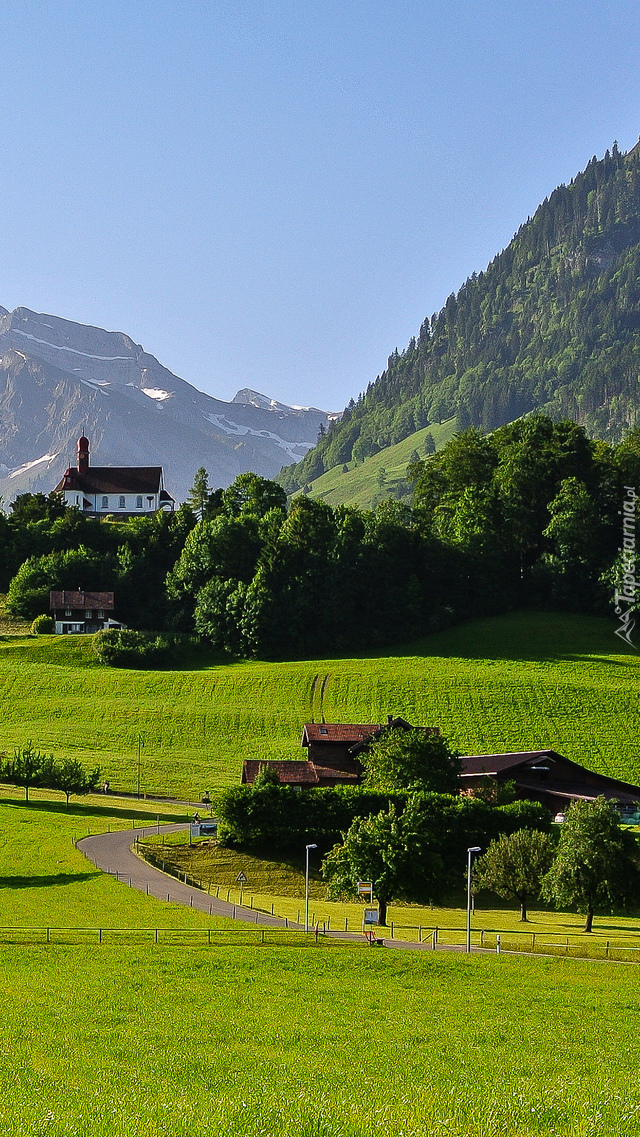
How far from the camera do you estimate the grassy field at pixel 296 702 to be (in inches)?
3807

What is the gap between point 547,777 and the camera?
8575 centimetres

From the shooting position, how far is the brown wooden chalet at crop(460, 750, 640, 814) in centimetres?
8350

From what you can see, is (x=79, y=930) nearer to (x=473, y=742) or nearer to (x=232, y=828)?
(x=232, y=828)

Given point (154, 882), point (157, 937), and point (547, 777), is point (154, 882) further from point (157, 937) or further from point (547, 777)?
point (547, 777)

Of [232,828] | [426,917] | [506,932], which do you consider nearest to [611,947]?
[506,932]

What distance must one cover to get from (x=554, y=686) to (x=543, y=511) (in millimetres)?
48800

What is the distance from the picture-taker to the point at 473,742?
98062mm

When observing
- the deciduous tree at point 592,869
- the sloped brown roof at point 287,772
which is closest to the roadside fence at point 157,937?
the deciduous tree at point 592,869

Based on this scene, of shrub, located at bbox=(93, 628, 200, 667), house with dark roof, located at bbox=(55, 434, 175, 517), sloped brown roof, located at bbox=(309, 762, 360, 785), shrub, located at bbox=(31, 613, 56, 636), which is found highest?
house with dark roof, located at bbox=(55, 434, 175, 517)

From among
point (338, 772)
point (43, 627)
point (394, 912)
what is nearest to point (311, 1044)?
point (394, 912)

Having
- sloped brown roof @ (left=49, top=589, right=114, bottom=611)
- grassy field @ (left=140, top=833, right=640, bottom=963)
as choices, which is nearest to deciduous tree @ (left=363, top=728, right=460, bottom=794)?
grassy field @ (left=140, top=833, right=640, bottom=963)

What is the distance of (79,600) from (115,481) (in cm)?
5541

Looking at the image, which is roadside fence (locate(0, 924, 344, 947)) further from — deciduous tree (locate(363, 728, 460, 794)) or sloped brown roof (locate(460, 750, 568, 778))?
sloped brown roof (locate(460, 750, 568, 778))

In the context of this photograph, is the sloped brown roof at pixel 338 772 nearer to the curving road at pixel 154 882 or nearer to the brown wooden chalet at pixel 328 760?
the brown wooden chalet at pixel 328 760
